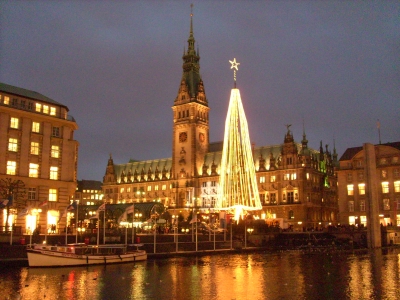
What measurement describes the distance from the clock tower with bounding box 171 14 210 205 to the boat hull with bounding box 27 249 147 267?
4415 inches

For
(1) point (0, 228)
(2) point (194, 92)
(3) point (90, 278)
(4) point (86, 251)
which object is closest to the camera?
(3) point (90, 278)

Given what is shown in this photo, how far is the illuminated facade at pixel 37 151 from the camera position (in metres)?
77.5

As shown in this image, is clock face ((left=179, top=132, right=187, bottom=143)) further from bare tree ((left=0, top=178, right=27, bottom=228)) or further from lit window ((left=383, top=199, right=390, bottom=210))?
bare tree ((left=0, top=178, right=27, bottom=228))

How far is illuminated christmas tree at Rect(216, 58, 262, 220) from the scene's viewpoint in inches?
4026

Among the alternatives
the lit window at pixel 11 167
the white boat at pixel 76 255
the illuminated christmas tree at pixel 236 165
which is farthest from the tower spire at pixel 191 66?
the white boat at pixel 76 255

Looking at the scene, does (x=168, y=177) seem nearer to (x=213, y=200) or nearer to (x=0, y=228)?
(x=213, y=200)

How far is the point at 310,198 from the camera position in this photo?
149 m

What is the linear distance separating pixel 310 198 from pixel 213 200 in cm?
3579

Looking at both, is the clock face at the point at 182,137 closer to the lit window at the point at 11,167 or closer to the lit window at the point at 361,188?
the lit window at the point at 361,188

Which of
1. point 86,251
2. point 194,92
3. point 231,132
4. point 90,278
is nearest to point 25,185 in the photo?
point 86,251

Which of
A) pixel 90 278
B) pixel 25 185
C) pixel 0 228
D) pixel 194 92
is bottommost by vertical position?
pixel 90 278

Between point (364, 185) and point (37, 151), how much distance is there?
85.4 metres

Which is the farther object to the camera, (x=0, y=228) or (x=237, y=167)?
(x=237, y=167)

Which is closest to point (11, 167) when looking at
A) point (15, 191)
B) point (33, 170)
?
point (33, 170)
